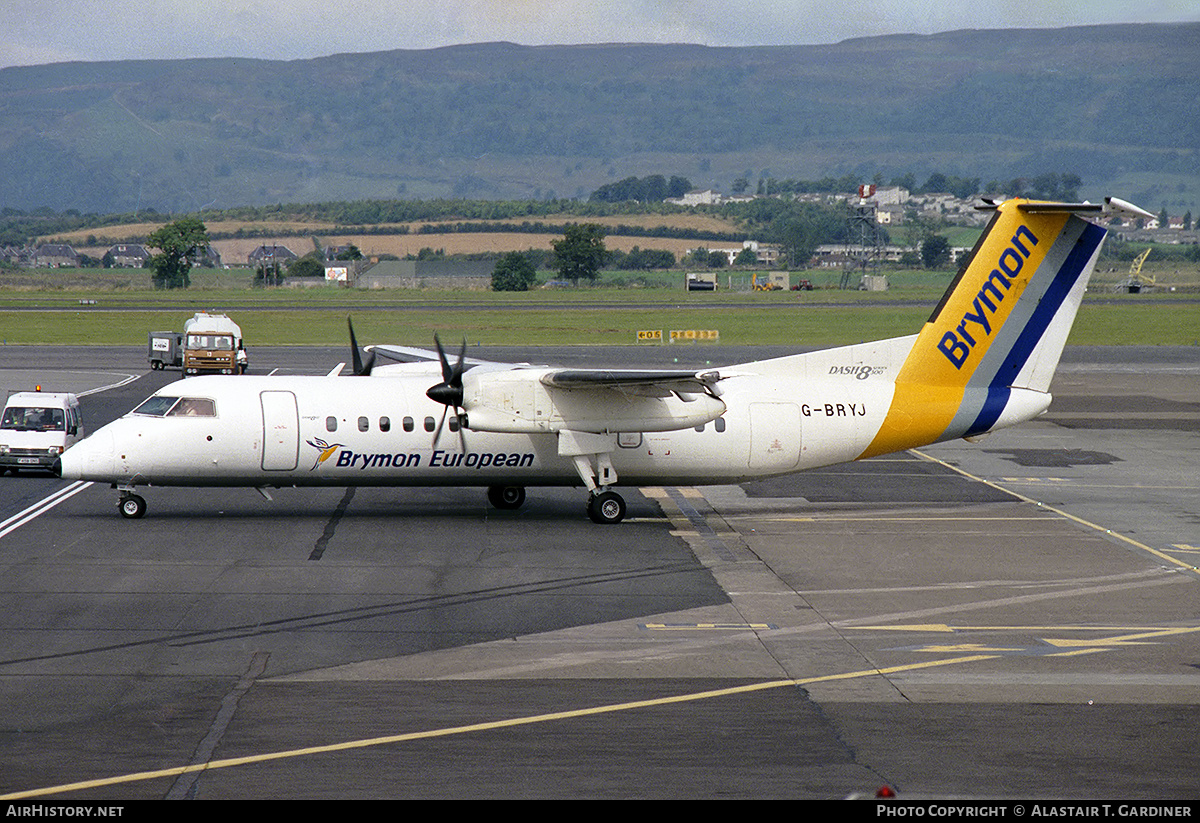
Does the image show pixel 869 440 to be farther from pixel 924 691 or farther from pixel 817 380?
pixel 924 691

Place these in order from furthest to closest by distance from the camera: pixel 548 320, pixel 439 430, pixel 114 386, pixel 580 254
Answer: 1. pixel 580 254
2. pixel 548 320
3. pixel 114 386
4. pixel 439 430

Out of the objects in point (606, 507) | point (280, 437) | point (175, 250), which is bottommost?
point (606, 507)

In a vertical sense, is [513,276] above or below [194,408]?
below

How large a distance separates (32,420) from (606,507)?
1636 centimetres

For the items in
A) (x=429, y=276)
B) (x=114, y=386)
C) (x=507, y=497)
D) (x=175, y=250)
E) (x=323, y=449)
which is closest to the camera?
(x=323, y=449)

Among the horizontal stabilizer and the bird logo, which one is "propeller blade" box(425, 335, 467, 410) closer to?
the bird logo

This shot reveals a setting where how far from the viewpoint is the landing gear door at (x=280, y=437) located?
25.2m

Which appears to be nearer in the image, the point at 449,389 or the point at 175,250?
the point at 449,389

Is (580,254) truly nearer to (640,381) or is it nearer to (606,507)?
(606,507)

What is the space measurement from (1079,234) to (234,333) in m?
41.0

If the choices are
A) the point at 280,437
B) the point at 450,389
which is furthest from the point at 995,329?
the point at 280,437

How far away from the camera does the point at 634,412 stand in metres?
25.4

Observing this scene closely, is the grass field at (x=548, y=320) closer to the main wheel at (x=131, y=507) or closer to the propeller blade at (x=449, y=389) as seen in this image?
the main wheel at (x=131, y=507)

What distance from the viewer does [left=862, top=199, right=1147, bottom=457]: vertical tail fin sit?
26.6 meters
